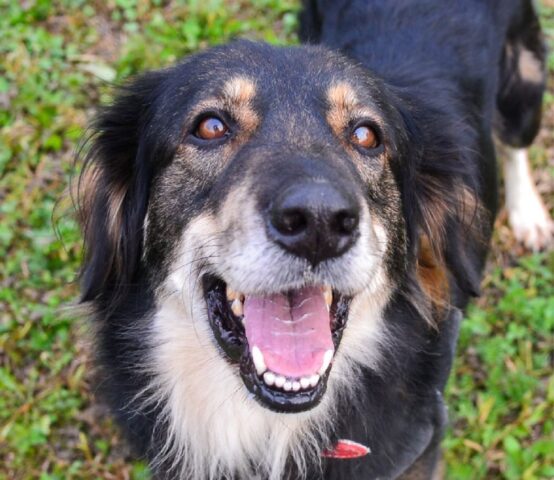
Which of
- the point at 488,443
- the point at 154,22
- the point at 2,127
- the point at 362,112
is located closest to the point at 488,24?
the point at 362,112

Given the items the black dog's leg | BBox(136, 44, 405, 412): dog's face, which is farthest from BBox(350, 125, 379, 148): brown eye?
the black dog's leg

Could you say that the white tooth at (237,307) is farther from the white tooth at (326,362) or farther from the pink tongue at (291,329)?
the white tooth at (326,362)

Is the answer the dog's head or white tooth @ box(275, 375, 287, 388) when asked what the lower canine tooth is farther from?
white tooth @ box(275, 375, 287, 388)

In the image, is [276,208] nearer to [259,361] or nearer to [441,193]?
[259,361]

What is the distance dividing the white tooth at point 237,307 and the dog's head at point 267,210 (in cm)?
1

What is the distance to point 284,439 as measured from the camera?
9.42ft

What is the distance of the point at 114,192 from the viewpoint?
9.76 feet

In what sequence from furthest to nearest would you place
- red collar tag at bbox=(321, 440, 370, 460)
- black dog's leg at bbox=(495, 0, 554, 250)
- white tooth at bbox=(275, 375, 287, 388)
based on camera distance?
black dog's leg at bbox=(495, 0, 554, 250) < red collar tag at bbox=(321, 440, 370, 460) < white tooth at bbox=(275, 375, 287, 388)

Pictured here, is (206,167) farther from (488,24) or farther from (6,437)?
(6,437)

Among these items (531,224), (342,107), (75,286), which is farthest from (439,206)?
(75,286)

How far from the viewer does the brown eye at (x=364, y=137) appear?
8.87ft

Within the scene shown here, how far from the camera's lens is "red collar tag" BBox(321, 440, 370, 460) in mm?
2840

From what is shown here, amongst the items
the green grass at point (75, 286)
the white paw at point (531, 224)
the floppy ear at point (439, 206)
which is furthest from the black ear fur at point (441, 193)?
the white paw at point (531, 224)

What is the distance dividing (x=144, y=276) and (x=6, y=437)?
164 cm
